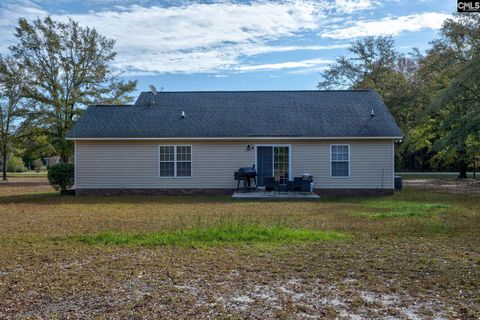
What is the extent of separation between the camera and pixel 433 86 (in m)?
26.8

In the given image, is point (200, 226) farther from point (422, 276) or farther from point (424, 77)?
point (424, 77)

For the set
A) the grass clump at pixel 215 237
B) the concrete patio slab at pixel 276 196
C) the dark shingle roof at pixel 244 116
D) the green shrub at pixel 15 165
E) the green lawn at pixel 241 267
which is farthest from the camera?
the green shrub at pixel 15 165

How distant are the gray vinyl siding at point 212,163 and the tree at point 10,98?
12376 mm

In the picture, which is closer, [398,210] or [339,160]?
[398,210]

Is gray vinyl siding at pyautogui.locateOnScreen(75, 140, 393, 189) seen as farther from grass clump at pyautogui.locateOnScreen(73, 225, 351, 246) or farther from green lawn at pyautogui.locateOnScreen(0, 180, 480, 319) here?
grass clump at pyautogui.locateOnScreen(73, 225, 351, 246)

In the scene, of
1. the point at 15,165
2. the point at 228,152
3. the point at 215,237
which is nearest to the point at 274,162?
the point at 228,152

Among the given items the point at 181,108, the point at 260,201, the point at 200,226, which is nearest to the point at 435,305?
the point at 200,226

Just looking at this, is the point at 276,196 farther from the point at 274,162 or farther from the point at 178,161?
the point at 178,161

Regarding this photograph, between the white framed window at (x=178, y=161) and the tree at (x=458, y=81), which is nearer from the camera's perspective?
the tree at (x=458, y=81)

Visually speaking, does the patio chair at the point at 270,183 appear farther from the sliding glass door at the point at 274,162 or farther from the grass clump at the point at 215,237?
the grass clump at the point at 215,237

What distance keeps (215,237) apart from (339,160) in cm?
1102

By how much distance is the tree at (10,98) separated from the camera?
27.6 m

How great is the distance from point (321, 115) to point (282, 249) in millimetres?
12676

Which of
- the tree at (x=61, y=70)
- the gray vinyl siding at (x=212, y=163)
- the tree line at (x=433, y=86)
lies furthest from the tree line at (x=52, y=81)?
the tree line at (x=433, y=86)
